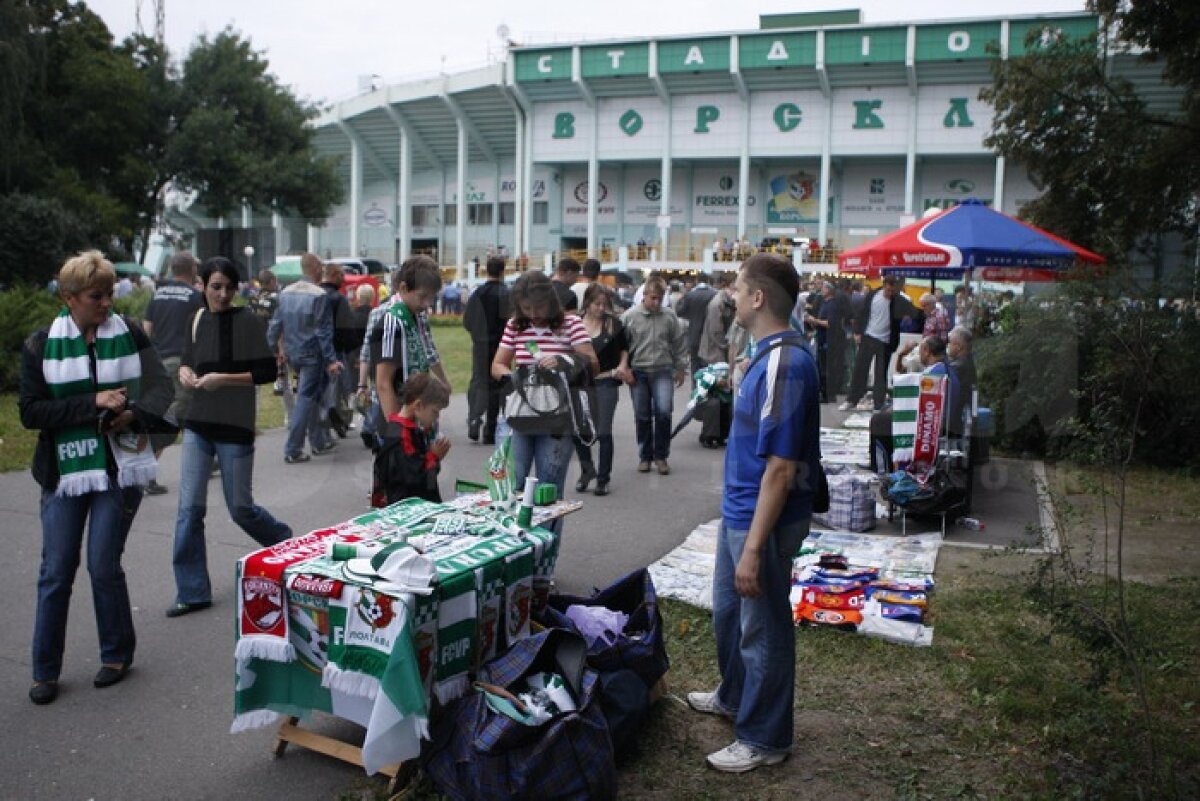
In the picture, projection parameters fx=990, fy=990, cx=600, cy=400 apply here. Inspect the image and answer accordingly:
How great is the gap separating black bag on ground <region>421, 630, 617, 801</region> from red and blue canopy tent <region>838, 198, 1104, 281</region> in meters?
7.70

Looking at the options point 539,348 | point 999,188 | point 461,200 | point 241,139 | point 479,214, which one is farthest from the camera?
point 479,214

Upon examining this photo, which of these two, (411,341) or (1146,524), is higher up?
(411,341)

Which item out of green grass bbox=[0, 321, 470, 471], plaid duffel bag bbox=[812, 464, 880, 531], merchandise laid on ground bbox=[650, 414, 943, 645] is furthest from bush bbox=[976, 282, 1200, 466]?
green grass bbox=[0, 321, 470, 471]

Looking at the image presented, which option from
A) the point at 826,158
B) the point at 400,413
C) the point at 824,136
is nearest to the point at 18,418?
the point at 400,413

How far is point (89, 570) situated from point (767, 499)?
3.14 metres

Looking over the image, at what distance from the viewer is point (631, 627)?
172 inches

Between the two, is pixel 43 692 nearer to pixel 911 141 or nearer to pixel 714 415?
pixel 714 415

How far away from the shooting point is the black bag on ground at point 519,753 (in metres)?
3.41

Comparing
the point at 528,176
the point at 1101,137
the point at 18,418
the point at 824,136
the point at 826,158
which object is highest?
the point at 824,136

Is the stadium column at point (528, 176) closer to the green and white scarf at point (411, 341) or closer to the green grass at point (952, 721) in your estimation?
the green and white scarf at point (411, 341)

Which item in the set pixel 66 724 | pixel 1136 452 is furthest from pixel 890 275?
pixel 66 724

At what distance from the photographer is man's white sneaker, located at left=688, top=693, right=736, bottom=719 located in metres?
4.32

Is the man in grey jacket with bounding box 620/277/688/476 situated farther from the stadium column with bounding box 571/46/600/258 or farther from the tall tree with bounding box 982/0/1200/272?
the stadium column with bounding box 571/46/600/258

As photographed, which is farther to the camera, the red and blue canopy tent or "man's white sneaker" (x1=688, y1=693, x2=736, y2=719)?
the red and blue canopy tent
